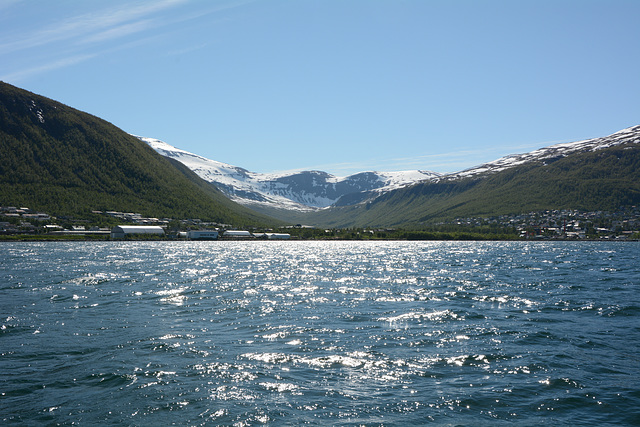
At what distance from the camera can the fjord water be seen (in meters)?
19.9

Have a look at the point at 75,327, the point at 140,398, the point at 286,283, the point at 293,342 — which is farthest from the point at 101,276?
the point at 140,398

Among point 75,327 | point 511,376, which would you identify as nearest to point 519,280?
point 511,376

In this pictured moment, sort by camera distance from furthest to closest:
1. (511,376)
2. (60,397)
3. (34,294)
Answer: (34,294) < (511,376) < (60,397)

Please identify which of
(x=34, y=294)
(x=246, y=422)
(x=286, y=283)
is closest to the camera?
(x=246, y=422)

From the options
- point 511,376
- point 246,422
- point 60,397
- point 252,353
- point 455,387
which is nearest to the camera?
point 246,422

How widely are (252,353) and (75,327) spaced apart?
16.0 meters

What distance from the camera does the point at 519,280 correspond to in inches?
2803

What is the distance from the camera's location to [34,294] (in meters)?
52.2

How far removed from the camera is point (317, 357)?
27750mm

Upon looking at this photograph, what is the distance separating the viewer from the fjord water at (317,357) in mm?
19938

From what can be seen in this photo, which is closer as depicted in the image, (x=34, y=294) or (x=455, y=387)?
(x=455, y=387)

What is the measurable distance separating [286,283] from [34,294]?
102ft

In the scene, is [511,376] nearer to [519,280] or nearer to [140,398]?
[140,398]

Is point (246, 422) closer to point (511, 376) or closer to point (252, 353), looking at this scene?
point (252, 353)
